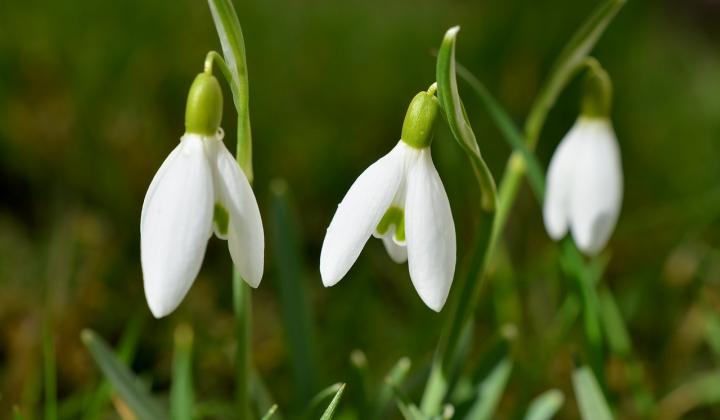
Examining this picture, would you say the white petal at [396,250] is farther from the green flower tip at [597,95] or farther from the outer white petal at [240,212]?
the green flower tip at [597,95]

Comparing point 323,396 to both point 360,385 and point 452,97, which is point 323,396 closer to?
point 360,385

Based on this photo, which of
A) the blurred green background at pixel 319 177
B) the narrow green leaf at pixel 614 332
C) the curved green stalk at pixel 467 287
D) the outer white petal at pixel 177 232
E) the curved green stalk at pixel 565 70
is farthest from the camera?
the blurred green background at pixel 319 177

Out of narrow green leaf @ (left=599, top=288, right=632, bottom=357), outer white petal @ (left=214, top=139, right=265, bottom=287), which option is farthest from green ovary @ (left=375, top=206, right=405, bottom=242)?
narrow green leaf @ (left=599, top=288, right=632, bottom=357)

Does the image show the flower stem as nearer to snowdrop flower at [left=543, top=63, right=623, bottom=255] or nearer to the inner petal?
the inner petal

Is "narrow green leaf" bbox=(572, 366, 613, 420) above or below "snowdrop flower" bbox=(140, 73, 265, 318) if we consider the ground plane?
below

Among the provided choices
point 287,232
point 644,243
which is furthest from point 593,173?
point 644,243

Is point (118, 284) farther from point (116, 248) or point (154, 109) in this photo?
point (154, 109)

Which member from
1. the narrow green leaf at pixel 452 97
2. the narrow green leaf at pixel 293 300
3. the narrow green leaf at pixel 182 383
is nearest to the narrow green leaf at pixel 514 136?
the narrow green leaf at pixel 452 97

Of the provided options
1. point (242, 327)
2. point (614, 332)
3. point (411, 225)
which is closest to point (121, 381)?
point (242, 327)
